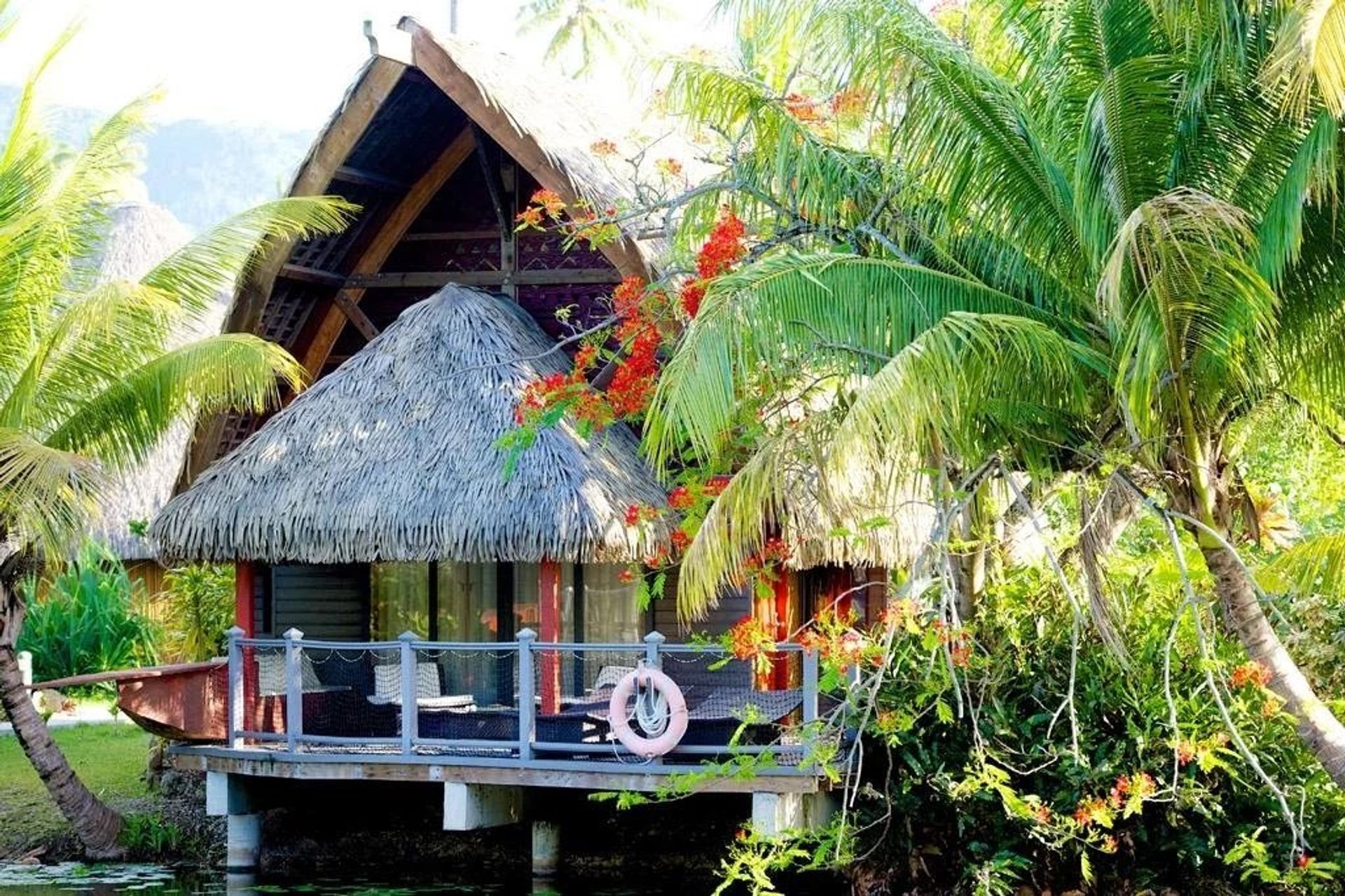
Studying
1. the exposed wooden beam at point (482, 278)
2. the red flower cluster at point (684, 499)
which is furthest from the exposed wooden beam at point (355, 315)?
the red flower cluster at point (684, 499)

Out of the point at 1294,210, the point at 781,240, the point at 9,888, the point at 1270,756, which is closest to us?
the point at 1294,210

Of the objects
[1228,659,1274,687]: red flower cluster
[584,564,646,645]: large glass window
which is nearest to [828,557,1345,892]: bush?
[1228,659,1274,687]: red flower cluster

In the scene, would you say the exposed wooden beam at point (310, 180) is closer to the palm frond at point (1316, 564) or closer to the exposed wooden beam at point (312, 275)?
the exposed wooden beam at point (312, 275)

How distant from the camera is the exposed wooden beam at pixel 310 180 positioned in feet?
43.8

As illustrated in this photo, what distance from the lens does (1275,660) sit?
9078mm

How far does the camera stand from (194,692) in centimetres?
1258

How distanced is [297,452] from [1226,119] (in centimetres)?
697

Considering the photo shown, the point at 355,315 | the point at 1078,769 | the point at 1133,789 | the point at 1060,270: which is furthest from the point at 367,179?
the point at 1133,789

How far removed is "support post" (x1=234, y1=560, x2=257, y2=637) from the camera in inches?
536

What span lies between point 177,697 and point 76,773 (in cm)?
332

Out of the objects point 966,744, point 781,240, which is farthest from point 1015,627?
point 781,240

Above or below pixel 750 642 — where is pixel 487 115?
above

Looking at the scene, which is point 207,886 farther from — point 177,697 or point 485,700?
point 485,700

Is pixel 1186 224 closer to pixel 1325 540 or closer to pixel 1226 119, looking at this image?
pixel 1226 119
